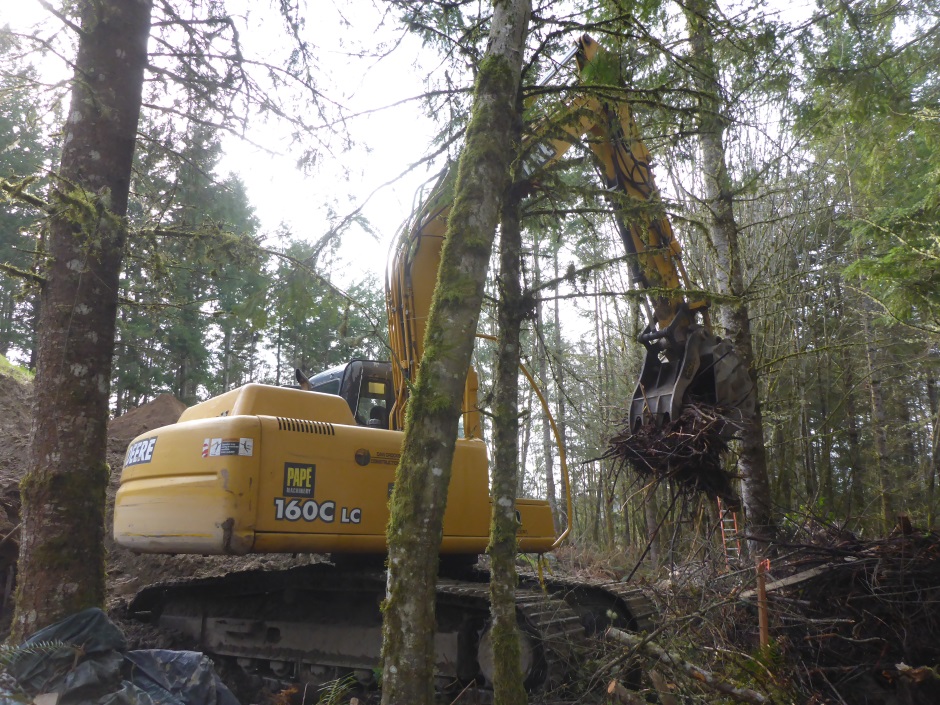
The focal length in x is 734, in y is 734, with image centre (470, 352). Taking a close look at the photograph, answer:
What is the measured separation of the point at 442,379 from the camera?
3195mm

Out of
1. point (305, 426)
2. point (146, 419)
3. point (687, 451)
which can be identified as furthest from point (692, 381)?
point (146, 419)

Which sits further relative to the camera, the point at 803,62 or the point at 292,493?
the point at 803,62

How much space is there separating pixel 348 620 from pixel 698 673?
10.8ft

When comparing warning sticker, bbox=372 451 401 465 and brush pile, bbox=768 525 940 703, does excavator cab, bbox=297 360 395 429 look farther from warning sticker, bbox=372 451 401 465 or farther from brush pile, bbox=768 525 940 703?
brush pile, bbox=768 525 940 703

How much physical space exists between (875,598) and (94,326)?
491 cm

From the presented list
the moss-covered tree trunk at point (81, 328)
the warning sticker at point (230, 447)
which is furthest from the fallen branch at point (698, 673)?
the moss-covered tree trunk at point (81, 328)

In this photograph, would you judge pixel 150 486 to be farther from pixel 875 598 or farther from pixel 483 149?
pixel 875 598

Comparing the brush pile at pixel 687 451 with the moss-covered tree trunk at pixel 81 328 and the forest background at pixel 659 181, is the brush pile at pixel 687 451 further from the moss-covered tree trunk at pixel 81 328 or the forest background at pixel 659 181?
the moss-covered tree trunk at pixel 81 328

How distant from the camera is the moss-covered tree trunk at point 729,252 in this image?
450cm

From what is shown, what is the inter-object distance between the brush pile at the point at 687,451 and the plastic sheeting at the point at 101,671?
2.84 metres

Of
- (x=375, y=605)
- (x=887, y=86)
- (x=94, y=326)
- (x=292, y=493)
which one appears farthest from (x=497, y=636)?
(x=887, y=86)

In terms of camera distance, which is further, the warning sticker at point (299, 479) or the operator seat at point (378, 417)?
the operator seat at point (378, 417)

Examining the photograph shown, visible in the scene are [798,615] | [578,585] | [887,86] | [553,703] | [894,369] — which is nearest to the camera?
[798,615]

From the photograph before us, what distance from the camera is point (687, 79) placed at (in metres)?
4.75
